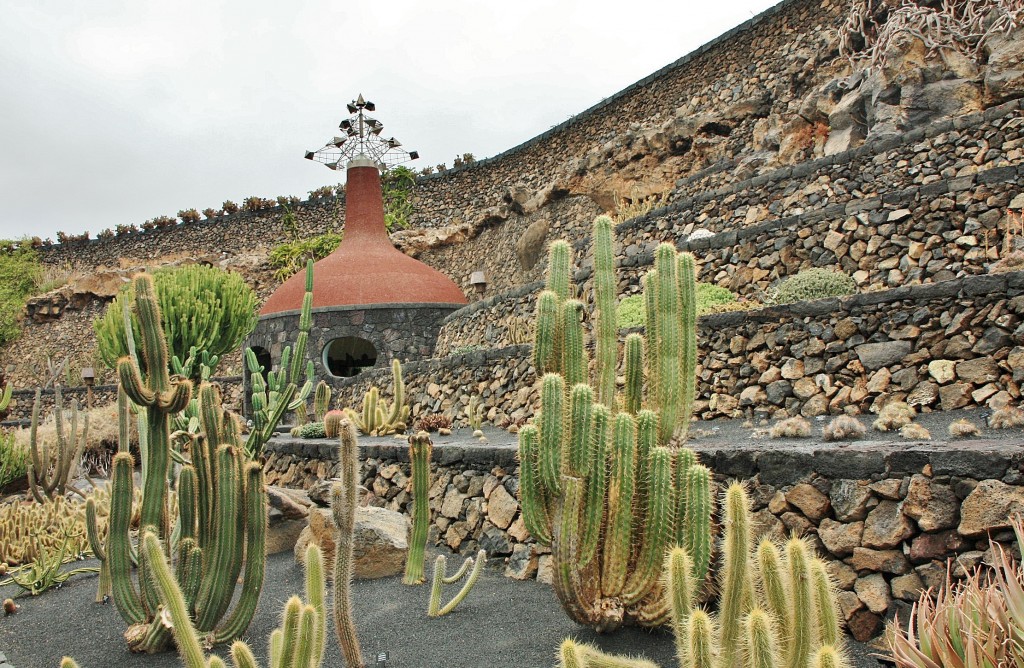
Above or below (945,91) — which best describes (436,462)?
below

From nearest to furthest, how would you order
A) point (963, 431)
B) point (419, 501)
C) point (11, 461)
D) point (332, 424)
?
point (963, 431) → point (419, 501) → point (332, 424) → point (11, 461)

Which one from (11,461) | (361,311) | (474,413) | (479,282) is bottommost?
(11,461)

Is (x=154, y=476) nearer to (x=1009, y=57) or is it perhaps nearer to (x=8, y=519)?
(x=8, y=519)

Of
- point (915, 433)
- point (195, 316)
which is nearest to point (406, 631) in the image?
point (915, 433)

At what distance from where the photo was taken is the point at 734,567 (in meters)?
3.03

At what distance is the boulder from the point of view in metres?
6.01

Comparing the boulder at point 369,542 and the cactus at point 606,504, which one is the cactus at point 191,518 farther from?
the cactus at point 606,504

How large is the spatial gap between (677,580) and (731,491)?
1.46 ft

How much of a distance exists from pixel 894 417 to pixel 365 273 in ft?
45.2

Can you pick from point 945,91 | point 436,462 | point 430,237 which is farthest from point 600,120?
point 436,462

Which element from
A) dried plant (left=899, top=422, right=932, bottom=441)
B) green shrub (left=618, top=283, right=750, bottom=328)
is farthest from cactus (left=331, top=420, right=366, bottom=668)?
green shrub (left=618, top=283, right=750, bottom=328)

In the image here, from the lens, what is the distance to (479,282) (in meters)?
21.6

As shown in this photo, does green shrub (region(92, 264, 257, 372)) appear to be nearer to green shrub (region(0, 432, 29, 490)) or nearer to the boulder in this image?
green shrub (region(0, 432, 29, 490))

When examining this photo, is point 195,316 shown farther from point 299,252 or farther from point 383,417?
point 299,252
